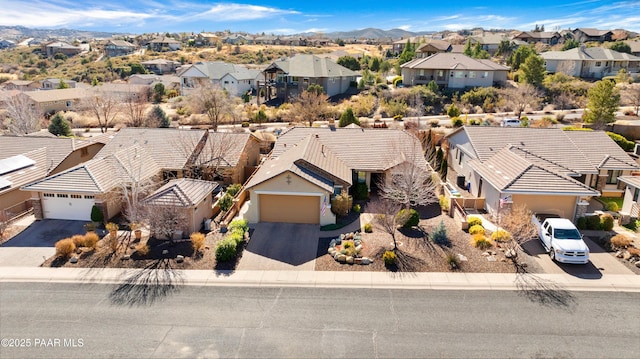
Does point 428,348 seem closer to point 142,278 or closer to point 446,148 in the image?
point 142,278

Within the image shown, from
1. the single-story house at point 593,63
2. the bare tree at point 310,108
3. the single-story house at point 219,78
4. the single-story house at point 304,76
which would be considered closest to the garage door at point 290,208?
the bare tree at point 310,108

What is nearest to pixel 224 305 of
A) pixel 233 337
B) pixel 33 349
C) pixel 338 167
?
pixel 233 337

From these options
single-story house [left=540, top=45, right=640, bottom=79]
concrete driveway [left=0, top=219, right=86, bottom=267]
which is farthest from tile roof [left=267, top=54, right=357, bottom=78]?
concrete driveway [left=0, top=219, right=86, bottom=267]

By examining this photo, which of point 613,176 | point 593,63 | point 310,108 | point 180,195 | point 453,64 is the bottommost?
point 613,176

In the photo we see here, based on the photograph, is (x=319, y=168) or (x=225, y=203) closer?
(x=319, y=168)

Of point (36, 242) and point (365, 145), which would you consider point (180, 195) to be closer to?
point (36, 242)

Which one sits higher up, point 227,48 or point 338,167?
point 227,48

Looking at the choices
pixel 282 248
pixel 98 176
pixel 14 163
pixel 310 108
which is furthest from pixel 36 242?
pixel 310 108
